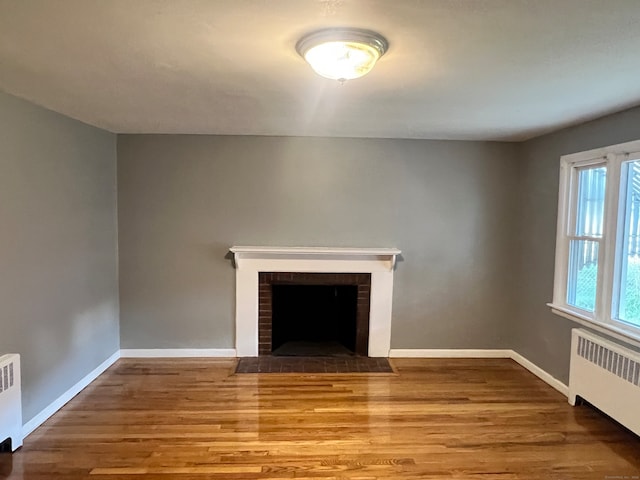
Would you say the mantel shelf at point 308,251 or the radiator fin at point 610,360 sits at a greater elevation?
the mantel shelf at point 308,251

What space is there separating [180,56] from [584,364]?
3.38 metres

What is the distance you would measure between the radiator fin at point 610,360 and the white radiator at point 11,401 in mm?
3847

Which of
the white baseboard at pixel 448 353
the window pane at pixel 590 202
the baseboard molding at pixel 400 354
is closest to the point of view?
the window pane at pixel 590 202

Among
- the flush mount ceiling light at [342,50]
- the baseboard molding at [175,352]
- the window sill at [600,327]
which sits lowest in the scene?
the baseboard molding at [175,352]

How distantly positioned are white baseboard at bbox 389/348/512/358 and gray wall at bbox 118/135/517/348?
10 centimetres

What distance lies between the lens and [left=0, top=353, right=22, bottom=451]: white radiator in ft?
8.27

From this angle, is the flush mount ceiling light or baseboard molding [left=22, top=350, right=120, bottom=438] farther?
baseboard molding [left=22, top=350, right=120, bottom=438]

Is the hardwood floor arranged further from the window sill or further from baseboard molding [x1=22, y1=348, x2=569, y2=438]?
the window sill

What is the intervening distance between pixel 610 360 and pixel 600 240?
2.84ft

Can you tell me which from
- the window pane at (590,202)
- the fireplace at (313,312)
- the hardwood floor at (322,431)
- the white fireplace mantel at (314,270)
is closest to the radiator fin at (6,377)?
the hardwood floor at (322,431)

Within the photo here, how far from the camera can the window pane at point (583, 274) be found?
3.38 meters

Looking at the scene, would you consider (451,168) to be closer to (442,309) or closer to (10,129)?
(442,309)

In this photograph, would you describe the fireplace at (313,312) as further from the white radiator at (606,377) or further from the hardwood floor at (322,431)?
the white radiator at (606,377)

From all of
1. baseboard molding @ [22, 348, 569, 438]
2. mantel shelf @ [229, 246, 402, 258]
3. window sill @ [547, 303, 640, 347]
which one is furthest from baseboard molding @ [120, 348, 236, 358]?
window sill @ [547, 303, 640, 347]
